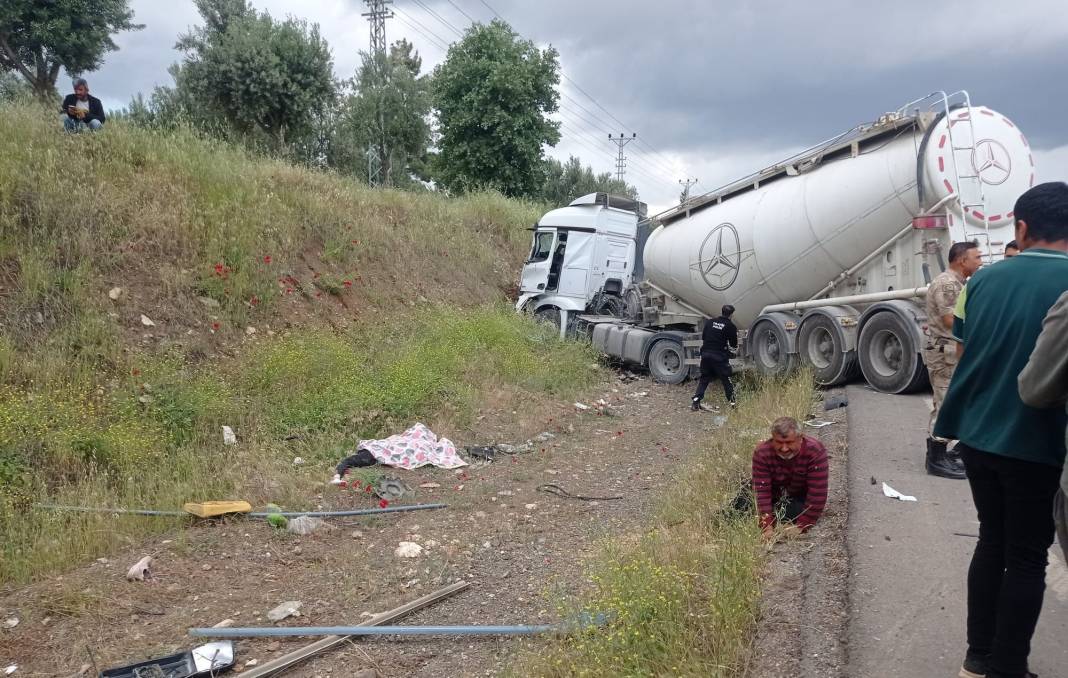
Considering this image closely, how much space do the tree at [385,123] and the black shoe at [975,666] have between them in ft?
76.1

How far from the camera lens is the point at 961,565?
3596 mm

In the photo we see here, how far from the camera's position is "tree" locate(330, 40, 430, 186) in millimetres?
24281

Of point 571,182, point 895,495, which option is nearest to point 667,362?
point 895,495

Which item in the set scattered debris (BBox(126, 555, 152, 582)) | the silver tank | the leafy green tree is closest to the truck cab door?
the silver tank

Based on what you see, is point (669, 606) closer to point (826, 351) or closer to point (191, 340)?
point (191, 340)

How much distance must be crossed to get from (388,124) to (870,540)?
24.0 meters

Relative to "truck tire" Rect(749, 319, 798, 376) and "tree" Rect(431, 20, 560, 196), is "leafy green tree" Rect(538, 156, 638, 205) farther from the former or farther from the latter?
"truck tire" Rect(749, 319, 798, 376)

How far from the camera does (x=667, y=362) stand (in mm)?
12266

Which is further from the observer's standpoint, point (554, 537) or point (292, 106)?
point (292, 106)

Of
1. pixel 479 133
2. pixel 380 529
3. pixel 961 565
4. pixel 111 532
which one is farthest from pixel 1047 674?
pixel 479 133

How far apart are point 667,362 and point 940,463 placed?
23.6 feet

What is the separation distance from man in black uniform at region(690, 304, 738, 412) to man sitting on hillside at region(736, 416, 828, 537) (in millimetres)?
5515

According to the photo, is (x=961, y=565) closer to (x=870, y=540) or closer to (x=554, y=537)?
(x=870, y=540)

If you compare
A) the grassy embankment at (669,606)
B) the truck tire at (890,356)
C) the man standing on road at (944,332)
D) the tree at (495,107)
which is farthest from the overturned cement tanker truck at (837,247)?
the tree at (495,107)
